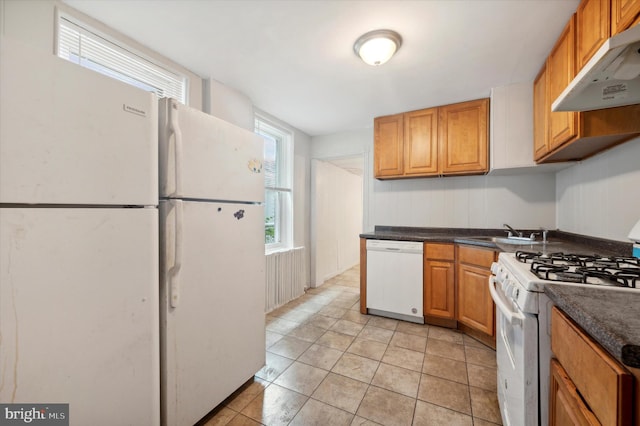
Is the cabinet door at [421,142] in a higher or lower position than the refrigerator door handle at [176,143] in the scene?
higher

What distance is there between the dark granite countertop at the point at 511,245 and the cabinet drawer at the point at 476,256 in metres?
0.06

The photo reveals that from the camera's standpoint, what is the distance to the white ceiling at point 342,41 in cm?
145

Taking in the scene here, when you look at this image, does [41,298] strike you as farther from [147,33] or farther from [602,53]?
[602,53]

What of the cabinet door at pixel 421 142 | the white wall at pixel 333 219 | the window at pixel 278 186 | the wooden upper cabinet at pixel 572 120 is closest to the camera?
the wooden upper cabinet at pixel 572 120

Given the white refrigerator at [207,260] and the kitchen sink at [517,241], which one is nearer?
the white refrigerator at [207,260]

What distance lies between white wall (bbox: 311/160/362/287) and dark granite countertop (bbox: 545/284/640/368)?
3.13 meters

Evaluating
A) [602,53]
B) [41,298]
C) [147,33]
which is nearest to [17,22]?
[147,33]

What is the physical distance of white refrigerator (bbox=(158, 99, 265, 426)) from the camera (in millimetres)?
1218

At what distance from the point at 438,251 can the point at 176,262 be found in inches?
90.7

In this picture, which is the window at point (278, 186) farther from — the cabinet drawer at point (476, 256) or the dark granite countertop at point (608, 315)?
the dark granite countertop at point (608, 315)

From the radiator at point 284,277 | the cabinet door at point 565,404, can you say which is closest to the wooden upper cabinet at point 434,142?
the radiator at point 284,277

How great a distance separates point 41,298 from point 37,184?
37 centimetres

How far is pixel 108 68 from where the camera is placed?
1.68 meters

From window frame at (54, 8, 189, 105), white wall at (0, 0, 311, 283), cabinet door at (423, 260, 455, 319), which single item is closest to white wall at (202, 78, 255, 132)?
white wall at (0, 0, 311, 283)
